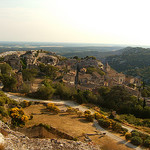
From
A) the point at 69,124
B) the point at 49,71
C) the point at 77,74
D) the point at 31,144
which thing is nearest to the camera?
the point at 31,144

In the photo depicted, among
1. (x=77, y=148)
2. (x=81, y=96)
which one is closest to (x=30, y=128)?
(x=77, y=148)

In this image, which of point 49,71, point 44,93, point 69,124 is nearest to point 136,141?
point 69,124

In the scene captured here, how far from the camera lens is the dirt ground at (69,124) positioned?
17375 mm

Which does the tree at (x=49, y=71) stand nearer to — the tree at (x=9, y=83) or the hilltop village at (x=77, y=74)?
the hilltop village at (x=77, y=74)

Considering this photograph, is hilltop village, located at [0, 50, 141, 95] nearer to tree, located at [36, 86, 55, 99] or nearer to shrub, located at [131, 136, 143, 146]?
tree, located at [36, 86, 55, 99]

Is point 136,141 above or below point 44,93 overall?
below

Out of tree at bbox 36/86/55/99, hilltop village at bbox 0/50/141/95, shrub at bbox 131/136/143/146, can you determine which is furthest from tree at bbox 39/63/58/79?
shrub at bbox 131/136/143/146

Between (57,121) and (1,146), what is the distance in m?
11.0

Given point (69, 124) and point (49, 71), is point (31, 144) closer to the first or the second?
point (69, 124)

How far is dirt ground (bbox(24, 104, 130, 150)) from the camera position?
17.4 metres

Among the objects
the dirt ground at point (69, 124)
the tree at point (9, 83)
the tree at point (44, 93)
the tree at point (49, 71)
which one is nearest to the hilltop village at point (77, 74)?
the tree at point (49, 71)

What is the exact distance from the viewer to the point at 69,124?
21.4 m

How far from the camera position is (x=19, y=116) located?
66.5 ft

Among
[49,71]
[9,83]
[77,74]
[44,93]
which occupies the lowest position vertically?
[44,93]
